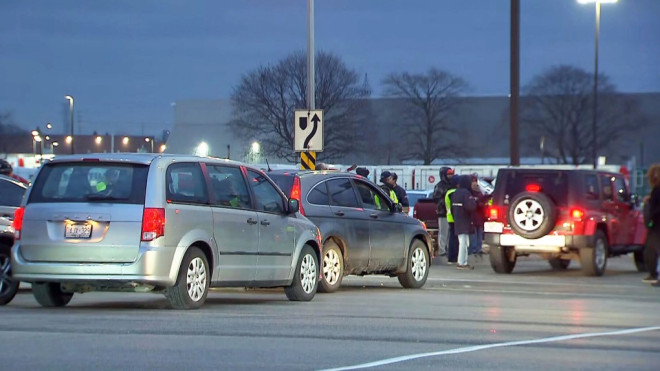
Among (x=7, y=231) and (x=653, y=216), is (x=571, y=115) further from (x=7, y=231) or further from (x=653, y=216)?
(x=7, y=231)

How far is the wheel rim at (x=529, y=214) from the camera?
21.3 meters

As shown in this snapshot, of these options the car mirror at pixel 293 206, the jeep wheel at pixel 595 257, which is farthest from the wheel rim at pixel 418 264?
the jeep wheel at pixel 595 257

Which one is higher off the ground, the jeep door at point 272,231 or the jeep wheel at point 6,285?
the jeep door at point 272,231

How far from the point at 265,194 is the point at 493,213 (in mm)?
8253

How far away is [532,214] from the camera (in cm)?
2131

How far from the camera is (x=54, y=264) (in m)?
12.7

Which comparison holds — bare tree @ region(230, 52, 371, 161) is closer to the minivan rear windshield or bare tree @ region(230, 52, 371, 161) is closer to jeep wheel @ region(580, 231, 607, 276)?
jeep wheel @ region(580, 231, 607, 276)

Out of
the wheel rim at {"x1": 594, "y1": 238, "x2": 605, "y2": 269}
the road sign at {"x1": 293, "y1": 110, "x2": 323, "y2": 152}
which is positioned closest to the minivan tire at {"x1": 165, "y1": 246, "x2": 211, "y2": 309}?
the wheel rim at {"x1": 594, "y1": 238, "x2": 605, "y2": 269}

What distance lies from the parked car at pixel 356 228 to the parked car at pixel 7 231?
3481 mm

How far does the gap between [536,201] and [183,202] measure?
9.76m

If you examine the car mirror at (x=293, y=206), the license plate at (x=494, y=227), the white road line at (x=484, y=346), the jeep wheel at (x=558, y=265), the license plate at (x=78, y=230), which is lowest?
the jeep wheel at (x=558, y=265)

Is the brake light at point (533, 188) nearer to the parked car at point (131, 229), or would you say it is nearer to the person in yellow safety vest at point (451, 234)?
the person in yellow safety vest at point (451, 234)

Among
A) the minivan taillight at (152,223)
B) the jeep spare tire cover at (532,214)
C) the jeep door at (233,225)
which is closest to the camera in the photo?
the minivan taillight at (152,223)

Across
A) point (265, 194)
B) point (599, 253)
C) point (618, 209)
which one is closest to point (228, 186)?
point (265, 194)
